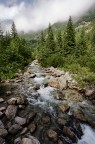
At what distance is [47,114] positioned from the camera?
61.0 feet

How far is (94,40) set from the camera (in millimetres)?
81375

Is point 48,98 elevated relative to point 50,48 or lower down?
lower down

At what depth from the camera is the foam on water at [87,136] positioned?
15.8 metres

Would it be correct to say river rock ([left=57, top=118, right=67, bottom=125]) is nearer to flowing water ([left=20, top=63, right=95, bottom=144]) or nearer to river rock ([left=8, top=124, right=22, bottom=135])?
flowing water ([left=20, top=63, right=95, bottom=144])

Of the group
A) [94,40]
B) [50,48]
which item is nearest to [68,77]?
[50,48]

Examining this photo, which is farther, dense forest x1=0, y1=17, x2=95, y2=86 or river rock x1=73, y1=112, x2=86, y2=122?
dense forest x1=0, y1=17, x2=95, y2=86

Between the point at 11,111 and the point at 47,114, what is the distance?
10.9 ft

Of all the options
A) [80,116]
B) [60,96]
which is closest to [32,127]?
[80,116]

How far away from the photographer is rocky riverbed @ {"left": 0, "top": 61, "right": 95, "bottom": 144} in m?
15.4

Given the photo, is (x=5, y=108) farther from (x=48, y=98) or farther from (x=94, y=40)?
(x=94, y=40)

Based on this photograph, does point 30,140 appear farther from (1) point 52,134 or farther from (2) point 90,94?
(2) point 90,94

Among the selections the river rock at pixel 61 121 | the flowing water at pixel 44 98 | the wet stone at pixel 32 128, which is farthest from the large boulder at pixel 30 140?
the flowing water at pixel 44 98

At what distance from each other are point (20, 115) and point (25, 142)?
415 cm

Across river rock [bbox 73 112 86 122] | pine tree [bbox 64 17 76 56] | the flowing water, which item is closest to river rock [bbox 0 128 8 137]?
the flowing water
